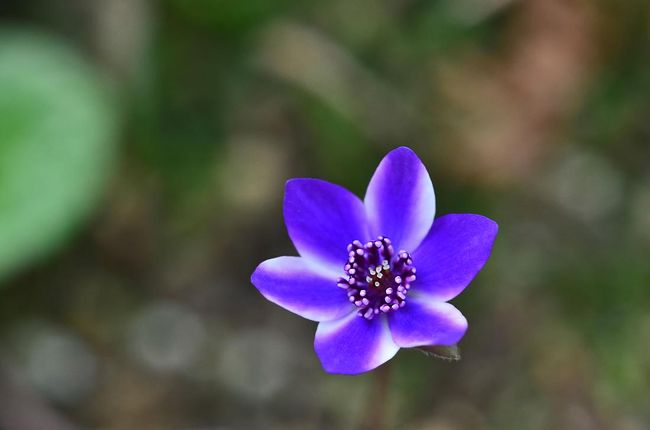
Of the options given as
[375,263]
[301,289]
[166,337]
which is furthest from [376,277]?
[166,337]

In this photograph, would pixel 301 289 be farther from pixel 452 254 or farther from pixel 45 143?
pixel 45 143

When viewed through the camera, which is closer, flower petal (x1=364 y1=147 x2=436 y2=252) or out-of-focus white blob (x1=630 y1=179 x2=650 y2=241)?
flower petal (x1=364 y1=147 x2=436 y2=252)

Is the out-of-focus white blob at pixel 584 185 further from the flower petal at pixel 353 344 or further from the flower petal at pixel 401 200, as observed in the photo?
the flower petal at pixel 353 344

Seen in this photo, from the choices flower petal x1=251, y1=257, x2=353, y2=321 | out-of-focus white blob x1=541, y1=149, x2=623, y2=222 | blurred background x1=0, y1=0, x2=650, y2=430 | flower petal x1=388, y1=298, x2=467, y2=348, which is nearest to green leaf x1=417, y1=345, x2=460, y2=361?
flower petal x1=388, y1=298, x2=467, y2=348

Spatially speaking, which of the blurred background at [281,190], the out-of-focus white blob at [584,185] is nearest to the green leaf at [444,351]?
the blurred background at [281,190]

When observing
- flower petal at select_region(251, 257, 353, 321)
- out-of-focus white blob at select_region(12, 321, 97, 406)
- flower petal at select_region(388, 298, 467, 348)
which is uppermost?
out-of-focus white blob at select_region(12, 321, 97, 406)

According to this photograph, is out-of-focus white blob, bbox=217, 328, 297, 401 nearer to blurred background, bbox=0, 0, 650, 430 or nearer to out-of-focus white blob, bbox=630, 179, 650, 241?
blurred background, bbox=0, 0, 650, 430
